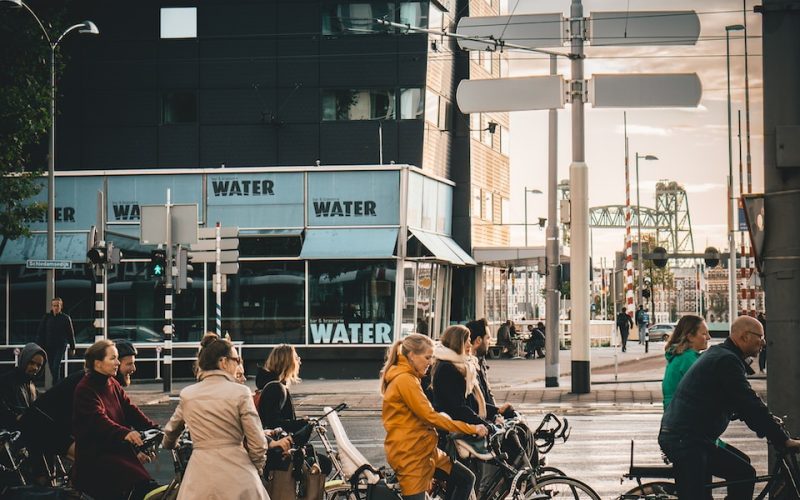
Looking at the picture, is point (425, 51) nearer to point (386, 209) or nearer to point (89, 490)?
point (386, 209)

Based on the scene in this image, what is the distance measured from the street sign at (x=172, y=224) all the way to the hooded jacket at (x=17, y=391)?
1445 cm

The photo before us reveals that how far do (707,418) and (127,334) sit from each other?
27723mm

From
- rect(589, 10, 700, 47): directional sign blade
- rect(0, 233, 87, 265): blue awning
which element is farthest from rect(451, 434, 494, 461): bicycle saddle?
rect(0, 233, 87, 265): blue awning

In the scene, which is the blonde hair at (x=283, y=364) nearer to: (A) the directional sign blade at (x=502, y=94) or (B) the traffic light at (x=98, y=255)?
(A) the directional sign blade at (x=502, y=94)

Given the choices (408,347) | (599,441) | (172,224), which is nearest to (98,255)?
(172,224)

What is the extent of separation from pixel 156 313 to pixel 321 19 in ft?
31.6

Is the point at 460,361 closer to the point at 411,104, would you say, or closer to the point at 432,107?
the point at 411,104

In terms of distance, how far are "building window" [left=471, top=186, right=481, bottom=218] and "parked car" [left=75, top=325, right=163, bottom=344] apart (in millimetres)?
11676

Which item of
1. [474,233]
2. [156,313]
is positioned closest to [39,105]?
[156,313]

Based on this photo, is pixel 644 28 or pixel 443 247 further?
pixel 443 247

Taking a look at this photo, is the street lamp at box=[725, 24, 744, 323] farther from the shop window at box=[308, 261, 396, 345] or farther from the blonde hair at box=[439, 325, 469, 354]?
the blonde hair at box=[439, 325, 469, 354]

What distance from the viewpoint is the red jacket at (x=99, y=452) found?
8781mm

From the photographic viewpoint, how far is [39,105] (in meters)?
27.8

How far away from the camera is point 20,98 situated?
27.4m
